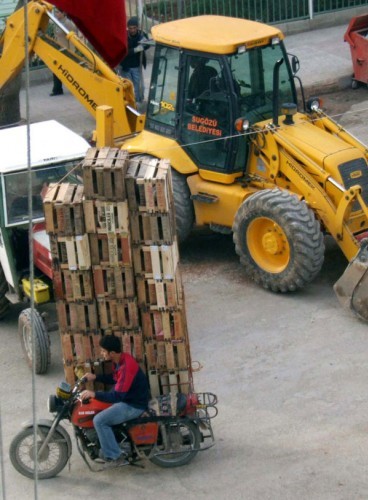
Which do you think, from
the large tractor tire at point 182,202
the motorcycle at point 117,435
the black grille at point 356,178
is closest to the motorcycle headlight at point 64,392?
the motorcycle at point 117,435

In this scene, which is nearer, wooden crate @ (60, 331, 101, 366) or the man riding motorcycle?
the man riding motorcycle

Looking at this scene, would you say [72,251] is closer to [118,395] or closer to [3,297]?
[118,395]

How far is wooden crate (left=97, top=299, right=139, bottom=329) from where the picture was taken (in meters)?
10.2

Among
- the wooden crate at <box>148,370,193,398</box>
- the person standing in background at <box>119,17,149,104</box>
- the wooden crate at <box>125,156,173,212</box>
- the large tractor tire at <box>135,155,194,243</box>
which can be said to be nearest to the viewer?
the wooden crate at <box>125,156,173,212</box>

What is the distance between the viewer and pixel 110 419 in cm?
984

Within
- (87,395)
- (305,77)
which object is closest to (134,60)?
(305,77)

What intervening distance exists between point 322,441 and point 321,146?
399 centimetres

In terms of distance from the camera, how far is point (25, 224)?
12.2 meters

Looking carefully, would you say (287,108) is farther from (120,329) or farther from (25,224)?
(120,329)

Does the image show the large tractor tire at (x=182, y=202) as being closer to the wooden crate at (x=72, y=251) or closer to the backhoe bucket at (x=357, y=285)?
the backhoe bucket at (x=357, y=285)

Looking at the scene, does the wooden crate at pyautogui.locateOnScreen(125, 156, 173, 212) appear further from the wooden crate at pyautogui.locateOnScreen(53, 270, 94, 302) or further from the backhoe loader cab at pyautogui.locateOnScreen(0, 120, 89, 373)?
the backhoe loader cab at pyautogui.locateOnScreen(0, 120, 89, 373)

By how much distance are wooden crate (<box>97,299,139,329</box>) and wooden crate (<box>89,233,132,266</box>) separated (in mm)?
347

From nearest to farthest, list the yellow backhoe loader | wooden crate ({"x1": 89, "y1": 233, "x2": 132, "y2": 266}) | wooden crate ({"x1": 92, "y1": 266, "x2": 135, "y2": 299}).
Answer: wooden crate ({"x1": 89, "y1": 233, "x2": 132, "y2": 266})
wooden crate ({"x1": 92, "y1": 266, "x2": 135, "y2": 299})
the yellow backhoe loader

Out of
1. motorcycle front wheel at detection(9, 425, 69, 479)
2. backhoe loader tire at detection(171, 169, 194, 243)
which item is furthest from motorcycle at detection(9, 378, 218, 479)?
backhoe loader tire at detection(171, 169, 194, 243)
